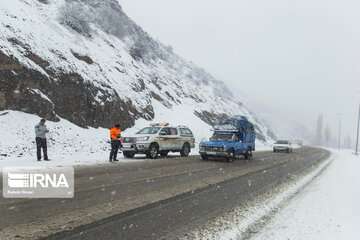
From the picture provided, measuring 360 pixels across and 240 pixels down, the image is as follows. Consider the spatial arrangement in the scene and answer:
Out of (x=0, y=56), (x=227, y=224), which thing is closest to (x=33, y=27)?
(x=0, y=56)

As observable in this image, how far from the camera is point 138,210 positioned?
27.6 feet

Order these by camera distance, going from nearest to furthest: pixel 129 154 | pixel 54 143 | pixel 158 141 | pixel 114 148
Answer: pixel 114 148, pixel 54 143, pixel 129 154, pixel 158 141

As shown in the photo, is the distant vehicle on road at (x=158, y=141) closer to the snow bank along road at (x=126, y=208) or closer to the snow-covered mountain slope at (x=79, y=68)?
the snow-covered mountain slope at (x=79, y=68)

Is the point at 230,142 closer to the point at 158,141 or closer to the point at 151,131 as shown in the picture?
the point at 158,141

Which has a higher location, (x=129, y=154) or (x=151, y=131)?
(x=151, y=131)

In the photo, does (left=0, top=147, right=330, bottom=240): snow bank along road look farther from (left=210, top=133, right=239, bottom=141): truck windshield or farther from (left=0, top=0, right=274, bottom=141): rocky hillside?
(left=0, top=0, right=274, bottom=141): rocky hillside

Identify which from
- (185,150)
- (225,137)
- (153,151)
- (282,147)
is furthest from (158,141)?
(282,147)

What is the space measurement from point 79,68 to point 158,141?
1162cm

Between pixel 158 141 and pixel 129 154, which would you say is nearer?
pixel 129 154

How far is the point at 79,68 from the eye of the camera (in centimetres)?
3130

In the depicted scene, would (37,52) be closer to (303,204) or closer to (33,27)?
(33,27)

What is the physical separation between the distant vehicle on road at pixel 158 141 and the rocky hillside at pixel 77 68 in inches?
246

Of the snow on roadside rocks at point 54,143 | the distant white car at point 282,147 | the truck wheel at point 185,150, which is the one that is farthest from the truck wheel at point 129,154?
the distant white car at point 282,147

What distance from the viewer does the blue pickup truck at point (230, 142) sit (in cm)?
2338
